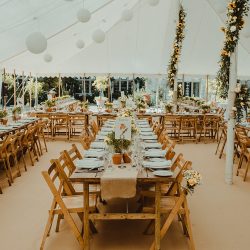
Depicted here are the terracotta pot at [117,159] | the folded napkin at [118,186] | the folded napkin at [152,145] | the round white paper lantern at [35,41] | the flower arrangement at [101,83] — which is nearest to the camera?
the folded napkin at [118,186]

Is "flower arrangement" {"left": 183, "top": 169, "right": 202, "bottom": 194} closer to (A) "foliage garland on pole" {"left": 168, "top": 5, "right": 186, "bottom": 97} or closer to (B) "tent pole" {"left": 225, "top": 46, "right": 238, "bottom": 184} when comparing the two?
(B) "tent pole" {"left": 225, "top": 46, "right": 238, "bottom": 184}

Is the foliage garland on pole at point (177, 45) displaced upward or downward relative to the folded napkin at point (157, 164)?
upward

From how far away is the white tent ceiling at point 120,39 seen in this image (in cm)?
927

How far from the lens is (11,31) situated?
826 centimetres

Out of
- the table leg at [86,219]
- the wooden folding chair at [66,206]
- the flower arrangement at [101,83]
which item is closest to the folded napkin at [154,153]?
the wooden folding chair at [66,206]

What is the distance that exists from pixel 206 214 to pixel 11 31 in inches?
247

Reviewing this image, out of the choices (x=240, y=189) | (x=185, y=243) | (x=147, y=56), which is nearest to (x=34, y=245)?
(x=185, y=243)

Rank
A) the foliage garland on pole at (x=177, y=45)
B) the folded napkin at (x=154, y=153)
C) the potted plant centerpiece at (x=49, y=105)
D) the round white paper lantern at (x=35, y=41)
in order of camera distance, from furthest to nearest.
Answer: the potted plant centerpiece at (x=49, y=105) → the foliage garland on pole at (x=177, y=45) → the round white paper lantern at (x=35, y=41) → the folded napkin at (x=154, y=153)

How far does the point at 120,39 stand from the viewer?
47.6 ft

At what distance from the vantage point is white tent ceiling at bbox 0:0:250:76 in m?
9.27

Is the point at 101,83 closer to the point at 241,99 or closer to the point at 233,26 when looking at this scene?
the point at 233,26

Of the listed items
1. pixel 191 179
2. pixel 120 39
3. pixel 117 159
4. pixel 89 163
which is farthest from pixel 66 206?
pixel 120 39

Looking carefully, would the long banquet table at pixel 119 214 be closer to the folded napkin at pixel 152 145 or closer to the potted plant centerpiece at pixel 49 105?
the folded napkin at pixel 152 145

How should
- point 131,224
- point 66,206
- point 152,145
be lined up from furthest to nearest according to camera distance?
point 152,145
point 131,224
point 66,206
